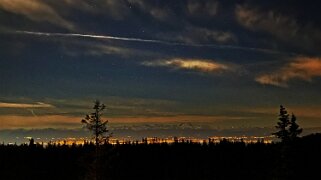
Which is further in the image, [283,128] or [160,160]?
[160,160]

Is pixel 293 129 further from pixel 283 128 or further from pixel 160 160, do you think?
pixel 160 160

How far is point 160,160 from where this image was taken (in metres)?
144

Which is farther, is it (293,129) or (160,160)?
(160,160)

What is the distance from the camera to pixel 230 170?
134 metres

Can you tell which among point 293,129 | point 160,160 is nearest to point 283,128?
point 293,129

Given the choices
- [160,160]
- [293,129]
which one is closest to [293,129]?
[293,129]

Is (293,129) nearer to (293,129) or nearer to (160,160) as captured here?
(293,129)

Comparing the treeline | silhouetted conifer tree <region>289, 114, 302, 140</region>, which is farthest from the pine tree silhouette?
the treeline

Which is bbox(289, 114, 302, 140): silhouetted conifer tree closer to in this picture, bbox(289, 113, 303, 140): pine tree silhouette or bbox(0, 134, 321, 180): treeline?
bbox(289, 113, 303, 140): pine tree silhouette

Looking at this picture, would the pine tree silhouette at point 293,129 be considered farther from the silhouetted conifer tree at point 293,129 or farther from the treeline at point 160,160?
the treeline at point 160,160

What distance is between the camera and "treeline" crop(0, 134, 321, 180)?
127 meters

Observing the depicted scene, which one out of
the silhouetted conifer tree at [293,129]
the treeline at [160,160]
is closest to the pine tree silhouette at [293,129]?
the silhouetted conifer tree at [293,129]

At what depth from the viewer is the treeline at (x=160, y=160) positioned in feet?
418

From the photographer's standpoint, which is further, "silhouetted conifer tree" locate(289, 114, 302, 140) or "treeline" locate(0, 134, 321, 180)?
"treeline" locate(0, 134, 321, 180)
